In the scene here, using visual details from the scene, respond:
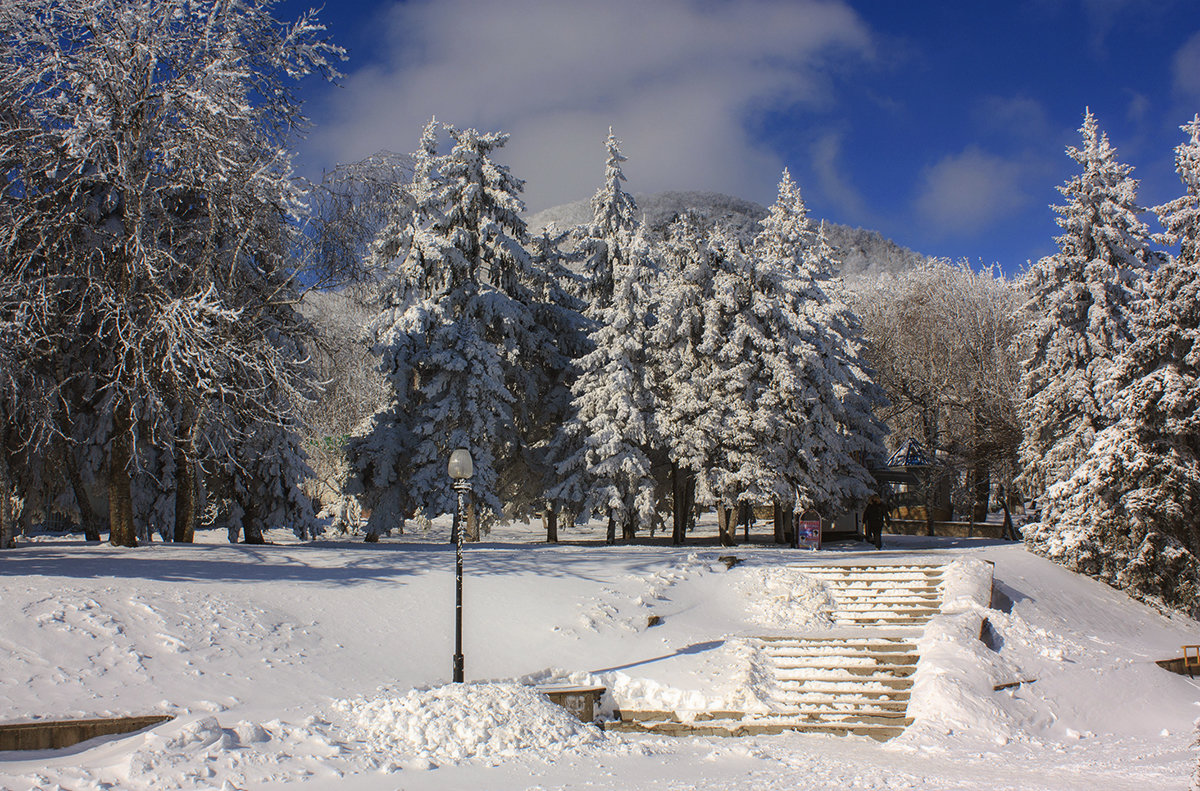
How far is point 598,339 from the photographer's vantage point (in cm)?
2623

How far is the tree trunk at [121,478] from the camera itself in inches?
577

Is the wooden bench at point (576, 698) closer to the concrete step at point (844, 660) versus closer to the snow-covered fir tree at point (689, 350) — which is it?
the concrete step at point (844, 660)

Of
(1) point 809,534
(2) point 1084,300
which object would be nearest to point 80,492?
(1) point 809,534

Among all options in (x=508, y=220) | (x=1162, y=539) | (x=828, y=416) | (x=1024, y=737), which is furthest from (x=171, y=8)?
(x=1162, y=539)

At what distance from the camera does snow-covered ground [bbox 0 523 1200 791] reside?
7801mm

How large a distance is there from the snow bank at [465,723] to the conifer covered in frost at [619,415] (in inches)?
611

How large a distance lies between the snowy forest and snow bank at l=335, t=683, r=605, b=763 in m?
6.59

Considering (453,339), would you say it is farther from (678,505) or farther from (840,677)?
(840,677)

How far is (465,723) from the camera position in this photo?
8602 millimetres

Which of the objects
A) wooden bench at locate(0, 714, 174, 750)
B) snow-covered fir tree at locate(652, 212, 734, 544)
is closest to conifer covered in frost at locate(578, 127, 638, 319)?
→ snow-covered fir tree at locate(652, 212, 734, 544)

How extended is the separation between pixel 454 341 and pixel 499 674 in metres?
14.7

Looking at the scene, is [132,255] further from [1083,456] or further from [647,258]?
[1083,456]

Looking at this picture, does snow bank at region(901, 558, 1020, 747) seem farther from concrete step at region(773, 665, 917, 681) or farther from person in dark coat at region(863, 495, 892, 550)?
person in dark coat at region(863, 495, 892, 550)

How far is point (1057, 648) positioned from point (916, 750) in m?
6.37
